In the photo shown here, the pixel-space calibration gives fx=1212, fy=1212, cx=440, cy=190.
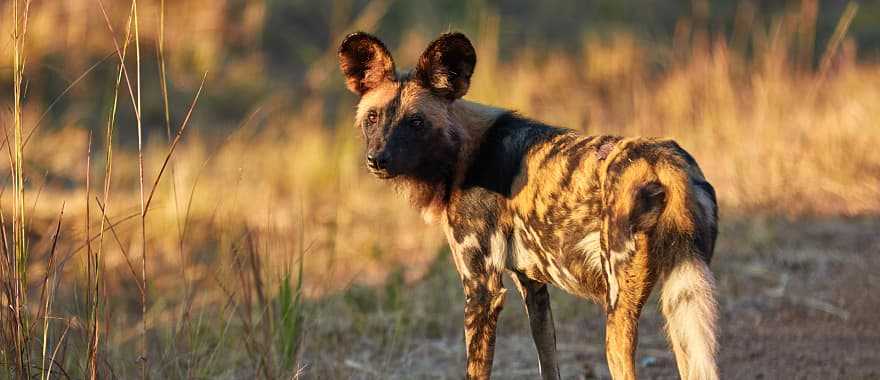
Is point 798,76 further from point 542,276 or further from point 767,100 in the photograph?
point 542,276

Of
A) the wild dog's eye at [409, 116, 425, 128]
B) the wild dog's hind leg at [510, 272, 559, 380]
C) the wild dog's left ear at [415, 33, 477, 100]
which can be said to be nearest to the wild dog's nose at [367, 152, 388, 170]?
the wild dog's eye at [409, 116, 425, 128]

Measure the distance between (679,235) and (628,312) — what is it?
23 cm

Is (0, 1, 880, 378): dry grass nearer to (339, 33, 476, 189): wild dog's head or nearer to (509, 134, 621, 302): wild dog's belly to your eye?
(339, 33, 476, 189): wild dog's head

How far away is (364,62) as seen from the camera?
12.5 ft

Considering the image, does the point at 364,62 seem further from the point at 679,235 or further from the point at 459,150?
the point at 679,235

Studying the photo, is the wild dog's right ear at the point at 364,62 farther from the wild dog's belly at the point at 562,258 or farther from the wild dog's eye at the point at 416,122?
the wild dog's belly at the point at 562,258

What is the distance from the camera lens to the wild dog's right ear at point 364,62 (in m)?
3.74

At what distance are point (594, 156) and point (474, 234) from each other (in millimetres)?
560

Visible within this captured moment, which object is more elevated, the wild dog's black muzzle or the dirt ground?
the wild dog's black muzzle

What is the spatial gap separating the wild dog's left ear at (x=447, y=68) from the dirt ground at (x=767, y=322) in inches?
45.2

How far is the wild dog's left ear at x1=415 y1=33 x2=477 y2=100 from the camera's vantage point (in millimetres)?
3636

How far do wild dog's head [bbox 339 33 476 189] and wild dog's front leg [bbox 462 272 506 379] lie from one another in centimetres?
34

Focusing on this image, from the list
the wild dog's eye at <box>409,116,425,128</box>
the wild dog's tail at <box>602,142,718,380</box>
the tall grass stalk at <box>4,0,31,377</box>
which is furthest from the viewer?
the wild dog's eye at <box>409,116,425,128</box>

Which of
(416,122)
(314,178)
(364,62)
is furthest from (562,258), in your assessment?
(314,178)
